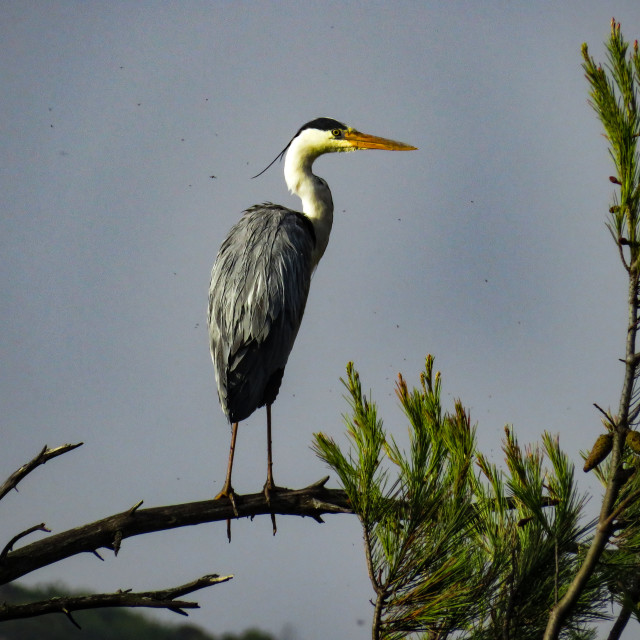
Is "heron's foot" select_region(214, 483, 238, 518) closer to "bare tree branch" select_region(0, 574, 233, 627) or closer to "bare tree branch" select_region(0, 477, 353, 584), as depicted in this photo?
"bare tree branch" select_region(0, 477, 353, 584)

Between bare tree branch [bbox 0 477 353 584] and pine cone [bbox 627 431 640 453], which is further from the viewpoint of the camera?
bare tree branch [bbox 0 477 353 584]

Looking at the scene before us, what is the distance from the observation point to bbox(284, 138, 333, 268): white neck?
5.45 metres

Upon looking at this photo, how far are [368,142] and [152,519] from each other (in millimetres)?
3447

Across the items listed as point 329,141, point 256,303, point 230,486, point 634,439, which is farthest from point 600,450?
point 329,141

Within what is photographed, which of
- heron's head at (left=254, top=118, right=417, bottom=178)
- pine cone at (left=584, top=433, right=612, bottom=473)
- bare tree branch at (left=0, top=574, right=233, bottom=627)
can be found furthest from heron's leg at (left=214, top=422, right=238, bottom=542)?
heron's head at (left=254, top=118, right=417, bottom=178)

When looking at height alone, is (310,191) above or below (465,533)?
above

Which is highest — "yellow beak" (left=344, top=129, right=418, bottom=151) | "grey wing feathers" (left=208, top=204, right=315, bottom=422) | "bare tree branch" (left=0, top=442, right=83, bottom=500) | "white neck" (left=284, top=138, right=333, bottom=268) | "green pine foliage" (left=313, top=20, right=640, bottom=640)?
"yellow beak" (left=344, top=129, right=418, bottom=151)

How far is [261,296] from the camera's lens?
4.45 m

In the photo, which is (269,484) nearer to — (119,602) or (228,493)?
(228,493)

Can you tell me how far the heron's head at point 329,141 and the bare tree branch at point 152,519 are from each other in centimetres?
283

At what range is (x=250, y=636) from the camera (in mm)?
20766

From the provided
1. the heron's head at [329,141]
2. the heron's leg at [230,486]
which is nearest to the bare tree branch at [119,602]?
the heron's leg at [230,486]

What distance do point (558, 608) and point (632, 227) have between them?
3.15ft

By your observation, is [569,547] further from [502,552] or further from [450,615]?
[450,615]
